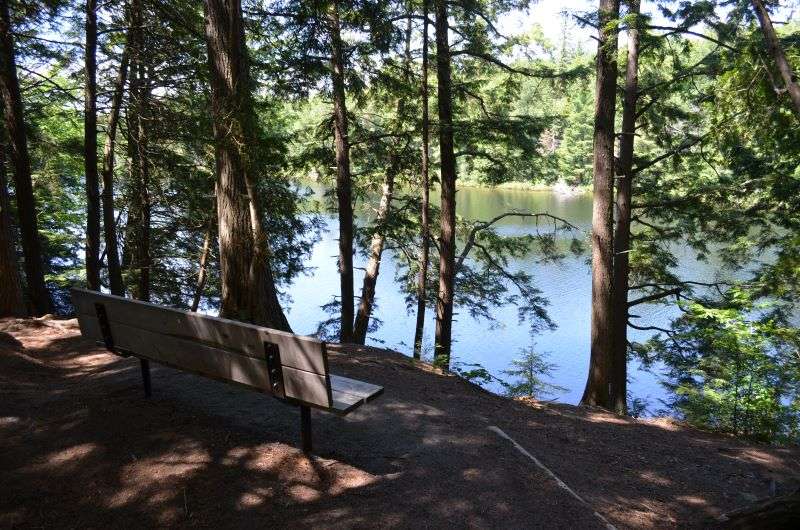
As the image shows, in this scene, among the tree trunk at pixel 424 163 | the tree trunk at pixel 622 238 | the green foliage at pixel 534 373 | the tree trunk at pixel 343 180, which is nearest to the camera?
the tree trunk at pixel 622 238

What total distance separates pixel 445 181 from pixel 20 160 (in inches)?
272

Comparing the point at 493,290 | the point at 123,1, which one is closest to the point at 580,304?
the point at 493,290

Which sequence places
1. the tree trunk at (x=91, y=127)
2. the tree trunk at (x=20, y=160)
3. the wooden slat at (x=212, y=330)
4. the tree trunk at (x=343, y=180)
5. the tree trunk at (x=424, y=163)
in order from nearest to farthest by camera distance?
the wooden slat at (x=212, y=330), the tree trunk at (x=20, y=160), the tree trunk at (x=91, y=127), the tree trunk at (x=343, y=180), the tree trunk at (x=424, y=163)

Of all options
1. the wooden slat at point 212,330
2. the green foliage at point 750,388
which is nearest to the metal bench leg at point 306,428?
the wooden slat at point 212,330

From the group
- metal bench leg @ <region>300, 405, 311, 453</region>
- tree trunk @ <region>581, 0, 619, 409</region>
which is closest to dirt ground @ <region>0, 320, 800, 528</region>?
metal bench leg @ <region>300, 405, 311, 453</region>

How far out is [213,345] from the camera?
3.48 m

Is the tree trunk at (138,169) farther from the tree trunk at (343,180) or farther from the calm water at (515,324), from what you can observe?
the calm water at (515,324)

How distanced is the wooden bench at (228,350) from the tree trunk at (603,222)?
522 centimetres

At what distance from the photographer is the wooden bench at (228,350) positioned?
3.04 metres

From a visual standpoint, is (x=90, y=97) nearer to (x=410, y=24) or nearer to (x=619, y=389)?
(x=410, y=24)

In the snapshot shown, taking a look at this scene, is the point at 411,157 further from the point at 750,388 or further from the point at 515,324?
the point at 515,324

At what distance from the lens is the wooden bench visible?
120 inches

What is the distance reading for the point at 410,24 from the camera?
10914mm

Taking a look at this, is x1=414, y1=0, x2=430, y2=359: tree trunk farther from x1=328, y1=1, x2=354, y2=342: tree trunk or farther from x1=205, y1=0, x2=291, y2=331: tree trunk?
x1=205, y1=0, x2=291, y2=331: tree trunk
